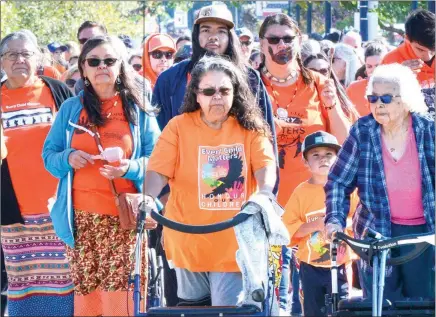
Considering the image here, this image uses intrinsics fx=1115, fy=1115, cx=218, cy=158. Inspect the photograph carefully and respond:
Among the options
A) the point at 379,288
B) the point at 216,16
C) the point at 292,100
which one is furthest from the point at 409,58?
the point at 379,288

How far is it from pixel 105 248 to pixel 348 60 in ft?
17.9

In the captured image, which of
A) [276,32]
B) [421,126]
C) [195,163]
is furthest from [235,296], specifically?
[276,32]

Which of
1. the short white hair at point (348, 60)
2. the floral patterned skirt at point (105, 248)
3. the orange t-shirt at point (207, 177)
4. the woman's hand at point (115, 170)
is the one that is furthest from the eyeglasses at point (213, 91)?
the short white hair at point (348, 60)

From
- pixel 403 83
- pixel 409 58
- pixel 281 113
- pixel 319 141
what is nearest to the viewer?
pixel 403 83

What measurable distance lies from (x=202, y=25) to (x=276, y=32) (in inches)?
31.4

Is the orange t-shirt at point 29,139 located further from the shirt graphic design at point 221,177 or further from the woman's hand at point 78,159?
the shirt graphic design at point 221,177

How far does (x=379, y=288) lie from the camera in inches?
189

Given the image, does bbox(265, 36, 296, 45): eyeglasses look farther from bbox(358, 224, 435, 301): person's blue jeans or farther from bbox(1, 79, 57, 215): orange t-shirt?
bbox(358, 224, 435, 301): person's blue jeans

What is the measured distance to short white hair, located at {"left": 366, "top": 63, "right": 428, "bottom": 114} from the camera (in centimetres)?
559

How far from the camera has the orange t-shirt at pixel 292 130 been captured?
7.22m

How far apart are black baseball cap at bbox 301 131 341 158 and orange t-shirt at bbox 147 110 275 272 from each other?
1.22m

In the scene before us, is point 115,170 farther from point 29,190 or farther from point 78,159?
point 29,190

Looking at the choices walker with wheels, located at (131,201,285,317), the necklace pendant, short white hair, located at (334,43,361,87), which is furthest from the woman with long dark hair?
short white hair, located at (334,43,361,87)

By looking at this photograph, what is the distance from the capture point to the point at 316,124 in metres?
7.27
